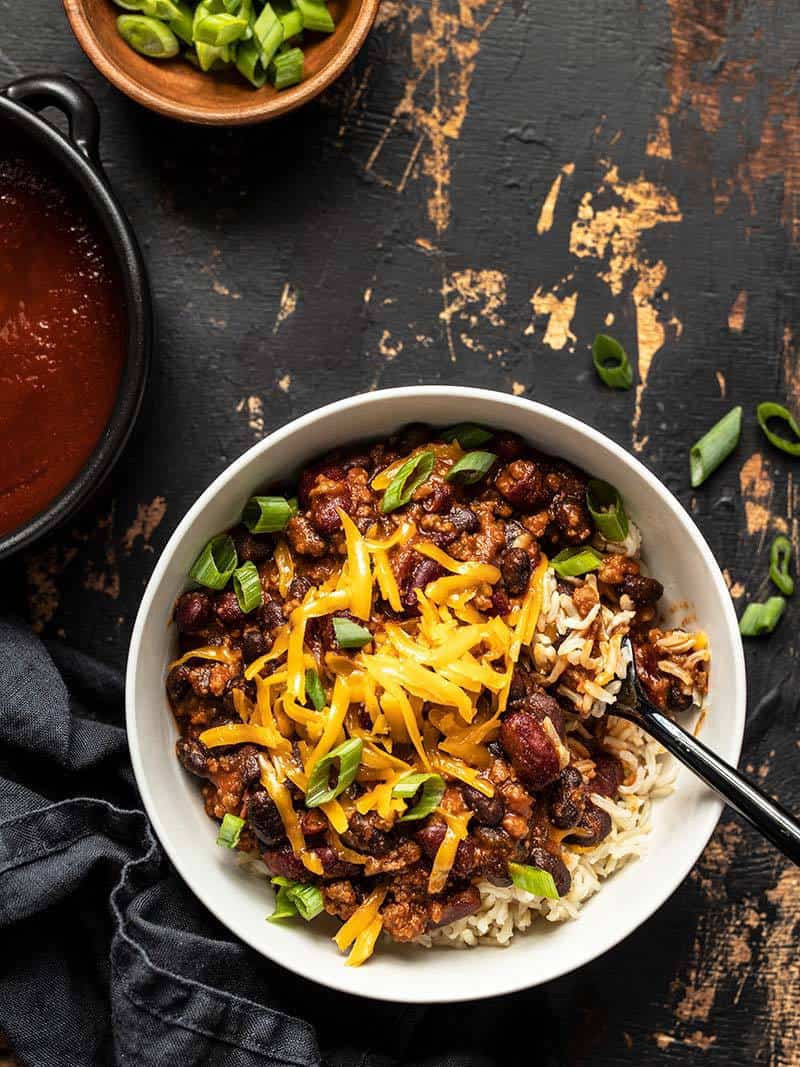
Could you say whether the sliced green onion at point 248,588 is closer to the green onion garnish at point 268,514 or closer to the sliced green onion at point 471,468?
the green onion garnish at point 268,514

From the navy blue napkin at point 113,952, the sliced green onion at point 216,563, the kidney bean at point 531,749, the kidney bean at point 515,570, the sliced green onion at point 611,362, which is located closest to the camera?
the kidney bean at point 531,749

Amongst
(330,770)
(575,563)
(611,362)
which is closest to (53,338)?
(330,770)

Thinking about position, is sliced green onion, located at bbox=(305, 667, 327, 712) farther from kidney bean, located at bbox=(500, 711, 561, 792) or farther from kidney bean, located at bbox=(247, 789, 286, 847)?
kidney bean, located at bbox=(500, 711, 561, 792)

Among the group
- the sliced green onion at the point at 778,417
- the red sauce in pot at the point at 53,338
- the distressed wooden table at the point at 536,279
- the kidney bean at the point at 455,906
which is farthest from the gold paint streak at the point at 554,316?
the kidney bean at the point at 455,906

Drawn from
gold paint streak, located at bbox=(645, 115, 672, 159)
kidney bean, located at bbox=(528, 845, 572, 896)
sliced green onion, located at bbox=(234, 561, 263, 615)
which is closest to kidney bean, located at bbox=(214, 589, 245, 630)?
sliced green onion, located at bbox=(234, 561, 263, 615)

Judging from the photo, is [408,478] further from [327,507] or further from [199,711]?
[199,711]

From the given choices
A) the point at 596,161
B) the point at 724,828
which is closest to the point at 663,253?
the point at 596,161
